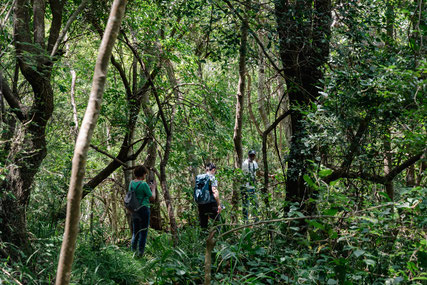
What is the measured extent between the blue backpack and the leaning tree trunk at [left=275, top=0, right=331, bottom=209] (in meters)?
1.76

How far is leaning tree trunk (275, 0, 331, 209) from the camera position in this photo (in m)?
5.45

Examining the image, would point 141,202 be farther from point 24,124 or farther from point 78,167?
point 78,167

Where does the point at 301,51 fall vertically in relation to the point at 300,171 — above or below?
above

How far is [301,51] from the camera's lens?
5.74 metres

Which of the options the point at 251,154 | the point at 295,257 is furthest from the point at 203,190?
the point at 295,257

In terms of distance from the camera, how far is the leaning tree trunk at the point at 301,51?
5.45 meters

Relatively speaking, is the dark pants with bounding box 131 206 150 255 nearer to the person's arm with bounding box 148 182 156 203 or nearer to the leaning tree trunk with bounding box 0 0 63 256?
the person's arm with bounding box 148 182 156 203

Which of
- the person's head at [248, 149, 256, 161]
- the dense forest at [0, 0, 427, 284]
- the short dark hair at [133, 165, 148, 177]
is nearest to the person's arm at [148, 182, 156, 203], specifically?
the dense forest at [0, 0, 427, 284]

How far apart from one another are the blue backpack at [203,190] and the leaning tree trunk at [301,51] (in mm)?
1761

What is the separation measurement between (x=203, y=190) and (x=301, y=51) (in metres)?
3.01

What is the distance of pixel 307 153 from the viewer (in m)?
5.27

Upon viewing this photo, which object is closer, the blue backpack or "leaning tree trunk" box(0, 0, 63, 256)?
"leaning tree trunk" box(0, 0, 63, 256)

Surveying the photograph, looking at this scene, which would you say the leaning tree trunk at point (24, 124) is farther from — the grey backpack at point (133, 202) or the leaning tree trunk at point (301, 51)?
the leaning tree trunk at point (301, 51)

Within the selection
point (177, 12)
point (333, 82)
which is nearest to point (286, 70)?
point (333, 82)
